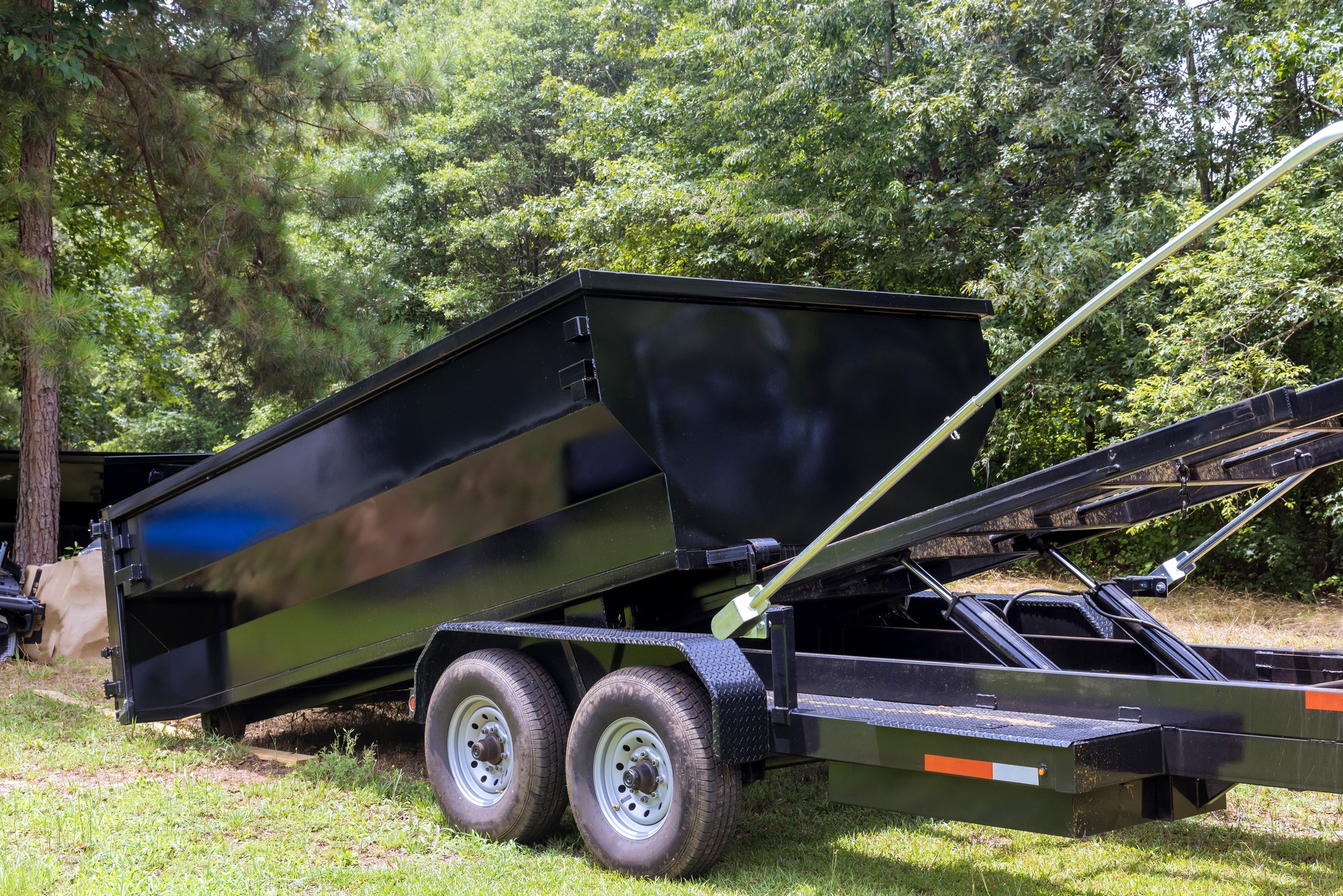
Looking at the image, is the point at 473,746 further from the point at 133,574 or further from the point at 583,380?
the point at 133,574

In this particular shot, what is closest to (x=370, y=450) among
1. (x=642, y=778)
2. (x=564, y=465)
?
(x=564, y=465)

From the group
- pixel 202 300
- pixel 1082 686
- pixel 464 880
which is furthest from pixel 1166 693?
pixel 202 300

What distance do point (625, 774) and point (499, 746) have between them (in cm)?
74

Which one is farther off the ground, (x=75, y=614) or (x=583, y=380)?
(x=583, y=380)

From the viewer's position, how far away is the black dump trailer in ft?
10.9

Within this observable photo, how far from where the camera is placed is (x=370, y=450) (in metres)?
5.42

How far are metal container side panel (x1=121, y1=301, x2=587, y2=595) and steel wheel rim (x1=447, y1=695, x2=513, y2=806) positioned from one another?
1111 millimetres

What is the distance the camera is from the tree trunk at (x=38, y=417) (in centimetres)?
1098

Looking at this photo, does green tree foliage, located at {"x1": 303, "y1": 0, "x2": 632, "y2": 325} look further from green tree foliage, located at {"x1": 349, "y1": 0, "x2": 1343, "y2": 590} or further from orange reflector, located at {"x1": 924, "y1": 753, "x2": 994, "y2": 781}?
orange reflector, located at {"x1": 924, "y1": 753, "x2": 994, "y2": 781}

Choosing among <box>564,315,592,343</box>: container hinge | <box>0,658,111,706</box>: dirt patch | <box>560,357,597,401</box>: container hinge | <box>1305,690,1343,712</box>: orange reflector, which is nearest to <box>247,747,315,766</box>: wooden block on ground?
<box>0,658,111,706</box>: dirt patch

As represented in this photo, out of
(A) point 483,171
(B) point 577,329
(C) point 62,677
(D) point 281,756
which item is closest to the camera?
(B) point 577,329

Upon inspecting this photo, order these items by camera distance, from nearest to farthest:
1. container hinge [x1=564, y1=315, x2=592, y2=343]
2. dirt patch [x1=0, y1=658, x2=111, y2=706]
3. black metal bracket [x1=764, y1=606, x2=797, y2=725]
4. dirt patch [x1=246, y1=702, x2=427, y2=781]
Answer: black metal bracket [x1=764, y1=606, x2=797, y2=725], container hinge [x1=564, y1=315, x2=592, y2=343], dirt patch [x1=246, y1=702, x2=427, y2=781], dirt patch [x1=0, y1=658, x2=111, y2=706]

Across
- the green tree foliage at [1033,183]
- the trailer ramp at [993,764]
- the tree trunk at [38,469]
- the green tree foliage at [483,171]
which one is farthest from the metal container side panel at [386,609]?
the green tree foliage at [483,171]

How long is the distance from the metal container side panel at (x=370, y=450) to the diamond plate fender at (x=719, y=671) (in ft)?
2.80
